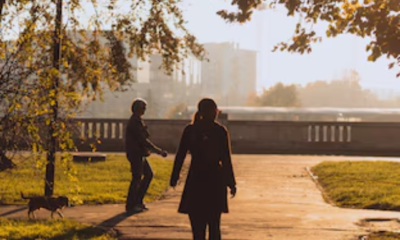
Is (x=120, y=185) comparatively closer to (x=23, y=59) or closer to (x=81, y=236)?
(x=81, y=236)

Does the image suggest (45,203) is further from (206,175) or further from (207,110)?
(207,110)

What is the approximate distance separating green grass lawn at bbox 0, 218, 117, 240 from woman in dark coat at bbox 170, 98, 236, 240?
224cm

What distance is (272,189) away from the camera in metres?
15.8

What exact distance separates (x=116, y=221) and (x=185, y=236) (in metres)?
1.61

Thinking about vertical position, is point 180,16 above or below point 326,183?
above

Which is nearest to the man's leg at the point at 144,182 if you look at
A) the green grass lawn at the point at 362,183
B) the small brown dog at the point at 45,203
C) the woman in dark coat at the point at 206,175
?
the small brown dog at the point at 45,203

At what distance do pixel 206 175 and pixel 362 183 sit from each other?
9407 mm

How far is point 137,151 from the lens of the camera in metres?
11.6

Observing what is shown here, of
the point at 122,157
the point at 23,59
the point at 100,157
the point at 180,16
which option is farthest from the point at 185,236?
the point at 122,157

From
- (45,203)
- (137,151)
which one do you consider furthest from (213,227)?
(137,151)

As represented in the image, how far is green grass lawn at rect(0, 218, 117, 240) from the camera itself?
9.23 m

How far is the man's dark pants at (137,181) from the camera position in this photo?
11656 millimetres

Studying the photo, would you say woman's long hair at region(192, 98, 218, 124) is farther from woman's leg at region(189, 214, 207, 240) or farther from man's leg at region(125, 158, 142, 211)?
man's leg at region(125, 158, 142, 211)

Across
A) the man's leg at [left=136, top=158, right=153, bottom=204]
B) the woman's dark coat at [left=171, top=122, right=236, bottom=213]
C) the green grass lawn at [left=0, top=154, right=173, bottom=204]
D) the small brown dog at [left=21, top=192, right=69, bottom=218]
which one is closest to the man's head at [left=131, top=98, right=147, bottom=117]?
the man's leg at [left=136, top=158, right=153, bottom=204]
